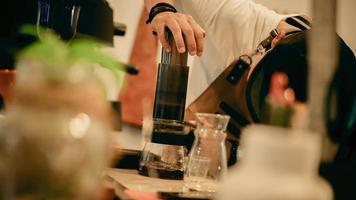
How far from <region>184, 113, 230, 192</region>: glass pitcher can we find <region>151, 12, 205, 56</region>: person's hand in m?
0.28

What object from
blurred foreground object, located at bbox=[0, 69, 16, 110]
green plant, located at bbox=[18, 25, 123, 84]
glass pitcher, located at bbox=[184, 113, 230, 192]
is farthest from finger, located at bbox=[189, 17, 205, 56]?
green plant, located at bbox=[18, 25, 123, 84]

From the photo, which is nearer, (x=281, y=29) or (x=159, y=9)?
(x=159, y=9)

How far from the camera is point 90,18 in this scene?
1390 mm

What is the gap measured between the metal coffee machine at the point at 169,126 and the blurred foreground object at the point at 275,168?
780 millimetres

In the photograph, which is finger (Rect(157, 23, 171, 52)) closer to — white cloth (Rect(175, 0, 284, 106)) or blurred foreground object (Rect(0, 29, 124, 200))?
white cloth (Rect(175, 0, 284, 106))

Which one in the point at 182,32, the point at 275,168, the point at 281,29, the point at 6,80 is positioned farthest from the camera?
the point at 281,29

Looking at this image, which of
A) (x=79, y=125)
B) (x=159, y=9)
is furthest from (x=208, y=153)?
(x=79, y=125)

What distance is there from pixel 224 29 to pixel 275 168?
1518 millimetres

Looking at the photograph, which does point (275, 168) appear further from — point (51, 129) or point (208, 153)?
point (208, 153)

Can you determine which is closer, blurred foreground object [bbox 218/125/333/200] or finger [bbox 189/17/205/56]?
blurred foreground object [bbox 218/125/333/200]

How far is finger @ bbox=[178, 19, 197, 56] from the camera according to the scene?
4.45 feet

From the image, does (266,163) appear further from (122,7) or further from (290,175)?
(122,7)

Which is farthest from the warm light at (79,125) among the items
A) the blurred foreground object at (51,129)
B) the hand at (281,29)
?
the hand at (281,29)

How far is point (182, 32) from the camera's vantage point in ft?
4.49
